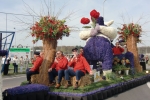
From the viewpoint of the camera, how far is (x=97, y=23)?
25.9ft

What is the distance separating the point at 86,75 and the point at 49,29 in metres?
1.64

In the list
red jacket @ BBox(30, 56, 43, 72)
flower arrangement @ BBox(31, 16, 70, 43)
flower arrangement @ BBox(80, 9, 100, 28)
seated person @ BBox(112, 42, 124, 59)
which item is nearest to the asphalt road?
seated person @ BBox(112, 42, 124, 59)

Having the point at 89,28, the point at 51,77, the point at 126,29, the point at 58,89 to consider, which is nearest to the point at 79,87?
the point at 58,89

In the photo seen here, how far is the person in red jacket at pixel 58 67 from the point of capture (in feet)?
19.5

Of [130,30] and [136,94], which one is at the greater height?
[130,30]

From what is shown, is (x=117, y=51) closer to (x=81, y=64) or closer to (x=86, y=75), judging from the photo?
(x=86, y=75)

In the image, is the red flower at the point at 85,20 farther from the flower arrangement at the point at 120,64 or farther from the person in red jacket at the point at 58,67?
the flower arrangement at the point at 120,64

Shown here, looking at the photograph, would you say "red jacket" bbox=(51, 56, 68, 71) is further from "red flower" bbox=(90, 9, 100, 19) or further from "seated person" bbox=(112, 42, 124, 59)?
"seated person" bbox=(112, 42, 124, 59)

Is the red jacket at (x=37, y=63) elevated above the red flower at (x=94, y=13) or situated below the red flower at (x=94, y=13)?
below

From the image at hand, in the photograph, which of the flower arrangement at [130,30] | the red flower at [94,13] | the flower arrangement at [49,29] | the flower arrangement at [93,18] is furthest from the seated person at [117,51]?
the flower arrangement at [49,29]

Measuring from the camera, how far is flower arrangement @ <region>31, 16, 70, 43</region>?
5871 mm

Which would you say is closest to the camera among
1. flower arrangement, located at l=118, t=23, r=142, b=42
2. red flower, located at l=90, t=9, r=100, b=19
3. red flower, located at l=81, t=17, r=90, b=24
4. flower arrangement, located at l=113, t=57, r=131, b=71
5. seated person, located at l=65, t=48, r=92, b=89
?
seated person, located at l=65, t=48, r=92, b=89

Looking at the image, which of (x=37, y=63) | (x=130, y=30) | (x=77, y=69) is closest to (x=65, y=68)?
(x=77, y=69)

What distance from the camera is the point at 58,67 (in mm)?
6109
